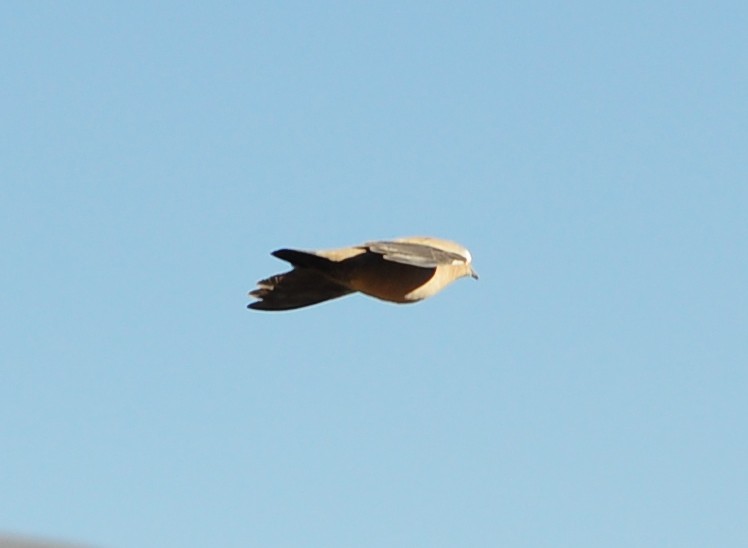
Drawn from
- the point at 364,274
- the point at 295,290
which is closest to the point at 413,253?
the point at 364,274

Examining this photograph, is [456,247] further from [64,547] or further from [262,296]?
[64,547]

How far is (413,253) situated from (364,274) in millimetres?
490

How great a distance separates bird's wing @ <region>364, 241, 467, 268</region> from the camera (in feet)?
71.5

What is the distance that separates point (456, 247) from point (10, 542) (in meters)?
6.90

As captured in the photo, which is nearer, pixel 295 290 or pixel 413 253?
pixel 413 253

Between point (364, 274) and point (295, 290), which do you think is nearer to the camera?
point (364, 274)

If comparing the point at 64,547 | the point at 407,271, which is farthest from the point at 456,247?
the point at 64,547

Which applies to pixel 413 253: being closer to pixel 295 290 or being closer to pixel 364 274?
pixel 364 274

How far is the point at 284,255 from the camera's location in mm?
22203

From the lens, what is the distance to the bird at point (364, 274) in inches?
874

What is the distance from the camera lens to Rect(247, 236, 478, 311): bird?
22188 millimetres

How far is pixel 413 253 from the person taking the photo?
2209 cm

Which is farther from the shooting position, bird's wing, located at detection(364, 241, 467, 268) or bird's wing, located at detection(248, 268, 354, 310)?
bird's wing, located at detection(248, 268, 354, 310)

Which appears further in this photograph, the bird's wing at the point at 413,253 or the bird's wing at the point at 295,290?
the bird's wing at the point at 295,290
